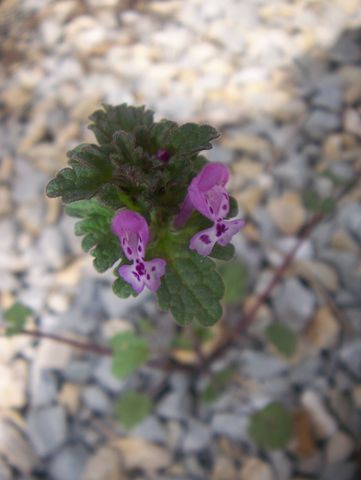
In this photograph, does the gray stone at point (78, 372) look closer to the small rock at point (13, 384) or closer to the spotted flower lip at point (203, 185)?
the small rock at point (13, 384)

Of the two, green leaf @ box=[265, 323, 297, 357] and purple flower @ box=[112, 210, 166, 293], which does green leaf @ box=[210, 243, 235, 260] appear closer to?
purple flower @ box=[112, 210, 166, 293]

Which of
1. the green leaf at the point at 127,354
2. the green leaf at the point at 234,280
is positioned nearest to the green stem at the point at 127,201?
the green leaf at the point at 127,354

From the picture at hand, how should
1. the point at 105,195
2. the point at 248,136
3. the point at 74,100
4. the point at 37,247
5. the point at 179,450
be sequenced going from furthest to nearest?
1. the point at 74,100
2. the point at 248,136
3. the point at 37,247
4. the point at 179,450
5. the point at 105,195

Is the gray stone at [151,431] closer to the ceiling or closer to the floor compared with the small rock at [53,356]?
closer to the floor

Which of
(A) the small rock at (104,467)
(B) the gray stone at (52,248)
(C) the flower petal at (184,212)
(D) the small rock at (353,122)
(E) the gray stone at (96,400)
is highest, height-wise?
(D) the small rock at (353,122)

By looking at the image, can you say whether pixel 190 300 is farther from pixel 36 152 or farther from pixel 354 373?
pixel 36 152

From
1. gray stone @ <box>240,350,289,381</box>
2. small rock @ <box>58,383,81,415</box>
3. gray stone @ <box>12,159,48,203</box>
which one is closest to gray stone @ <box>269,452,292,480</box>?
gray stone @ <box>240,350,289,381</box>

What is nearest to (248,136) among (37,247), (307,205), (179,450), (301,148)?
(301,148)
